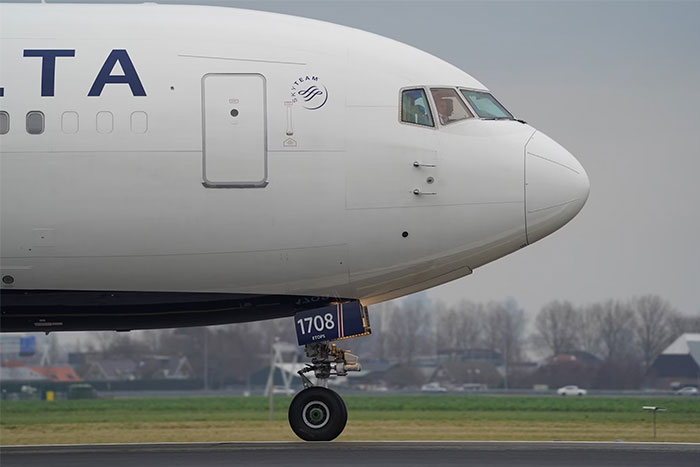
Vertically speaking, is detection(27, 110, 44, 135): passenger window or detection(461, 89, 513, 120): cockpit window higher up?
detection(461, 89, 513, 120): cockpit window

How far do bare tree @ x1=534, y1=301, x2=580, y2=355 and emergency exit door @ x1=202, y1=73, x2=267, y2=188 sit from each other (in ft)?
227

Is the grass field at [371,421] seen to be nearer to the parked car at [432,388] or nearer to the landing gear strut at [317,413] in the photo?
the landing gear strut at [317,413]

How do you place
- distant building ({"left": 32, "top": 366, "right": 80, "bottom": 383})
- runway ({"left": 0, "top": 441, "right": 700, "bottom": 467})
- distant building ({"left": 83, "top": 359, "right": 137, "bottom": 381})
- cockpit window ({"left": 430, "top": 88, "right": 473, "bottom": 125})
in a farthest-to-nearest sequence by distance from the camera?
distant building ({"left": 32, "top": 366, "right": 80, "bottom": 383})
distant building ({"left": 83, "top": 359, "right": 137, "bottom": 381})
cockpit window ({"left": 430, "top": 88, "right": 473, "bottom": 125})
runway ({"left": 0, "top": 441, "right": 700, "bottom": 467})

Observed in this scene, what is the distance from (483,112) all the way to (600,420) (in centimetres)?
1898

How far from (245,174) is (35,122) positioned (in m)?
2.90

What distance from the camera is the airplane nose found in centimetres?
1557

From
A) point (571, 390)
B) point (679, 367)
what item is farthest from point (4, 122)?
point (679, 367)

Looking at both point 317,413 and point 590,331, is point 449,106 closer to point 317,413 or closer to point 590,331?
point 317,413

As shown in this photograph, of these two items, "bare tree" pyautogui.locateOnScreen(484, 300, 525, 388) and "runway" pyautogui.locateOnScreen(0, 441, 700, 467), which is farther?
"bare tree" pyautogui.locateOnScreen(484, 300, 525, 388)

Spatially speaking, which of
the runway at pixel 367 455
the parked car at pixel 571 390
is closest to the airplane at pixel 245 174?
the runway at pixel 367 455

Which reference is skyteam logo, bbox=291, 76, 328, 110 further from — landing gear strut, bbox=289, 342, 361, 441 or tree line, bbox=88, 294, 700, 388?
tree line, bbox=88, 294, 700, 388

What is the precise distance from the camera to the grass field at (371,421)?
85.3 ft

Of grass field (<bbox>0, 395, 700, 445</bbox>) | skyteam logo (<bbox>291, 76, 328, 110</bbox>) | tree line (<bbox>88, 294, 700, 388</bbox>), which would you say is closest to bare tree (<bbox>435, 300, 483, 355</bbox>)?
tree line (<bbox>88, 294, 700, 388</bbox>)

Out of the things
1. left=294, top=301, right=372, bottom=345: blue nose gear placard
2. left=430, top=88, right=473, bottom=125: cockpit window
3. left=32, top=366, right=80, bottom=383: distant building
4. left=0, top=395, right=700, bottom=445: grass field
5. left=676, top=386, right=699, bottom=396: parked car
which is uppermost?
left=430, top=88, right=473, bottom=125: cockpit window
